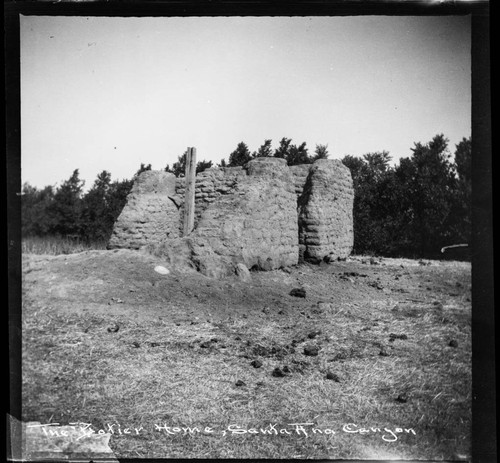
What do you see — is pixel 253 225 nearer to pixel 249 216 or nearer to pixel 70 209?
pixel 249 216

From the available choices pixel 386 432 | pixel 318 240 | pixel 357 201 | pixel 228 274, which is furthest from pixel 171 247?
pixel 357 201

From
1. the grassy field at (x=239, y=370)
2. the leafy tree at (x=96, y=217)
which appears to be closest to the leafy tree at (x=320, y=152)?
the leafy tree at (x=96, y=217)

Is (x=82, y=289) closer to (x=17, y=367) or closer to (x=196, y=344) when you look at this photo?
(x=17, y=367)

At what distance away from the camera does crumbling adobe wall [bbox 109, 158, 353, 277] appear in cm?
650

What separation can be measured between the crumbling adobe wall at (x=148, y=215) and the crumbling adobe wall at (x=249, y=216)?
2cm

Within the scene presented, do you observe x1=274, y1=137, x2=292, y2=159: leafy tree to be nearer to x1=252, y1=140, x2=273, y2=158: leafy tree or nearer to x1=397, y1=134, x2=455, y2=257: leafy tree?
x1=252, y1=140, x2=273, y2=158: leafy tree

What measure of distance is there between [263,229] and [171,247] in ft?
5.65

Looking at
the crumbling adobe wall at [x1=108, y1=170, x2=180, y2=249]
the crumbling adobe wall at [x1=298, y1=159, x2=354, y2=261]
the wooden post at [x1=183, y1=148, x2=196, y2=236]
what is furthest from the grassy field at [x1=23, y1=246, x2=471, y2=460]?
the wooden post at [x1=183, y1=148, x2=196, y2=236]

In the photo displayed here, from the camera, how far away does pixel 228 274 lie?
249 inches

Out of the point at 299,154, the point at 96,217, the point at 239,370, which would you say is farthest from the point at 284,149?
the point at 239,370

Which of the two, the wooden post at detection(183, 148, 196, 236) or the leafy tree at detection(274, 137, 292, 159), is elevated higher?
the leafy tree at detection(274, 137, 292, 159)

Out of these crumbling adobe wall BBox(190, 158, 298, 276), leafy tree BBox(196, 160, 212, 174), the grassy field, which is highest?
leafy tree BBox(196, 160, 212, 174)

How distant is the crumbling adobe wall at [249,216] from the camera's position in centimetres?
650

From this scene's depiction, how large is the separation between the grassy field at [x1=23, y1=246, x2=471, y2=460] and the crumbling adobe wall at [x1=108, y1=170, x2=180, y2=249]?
218 centimetres
